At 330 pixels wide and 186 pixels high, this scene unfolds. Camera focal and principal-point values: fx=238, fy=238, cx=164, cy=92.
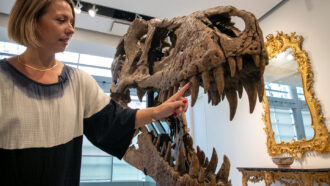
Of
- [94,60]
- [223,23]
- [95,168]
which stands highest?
[94,60]

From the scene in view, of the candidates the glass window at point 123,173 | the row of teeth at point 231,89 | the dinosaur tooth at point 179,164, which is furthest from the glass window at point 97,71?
the dinosaur tooth at point 179,164

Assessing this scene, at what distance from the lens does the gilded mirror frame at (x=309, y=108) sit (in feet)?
12.5

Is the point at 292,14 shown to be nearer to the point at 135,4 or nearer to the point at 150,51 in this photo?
the point at 135,4

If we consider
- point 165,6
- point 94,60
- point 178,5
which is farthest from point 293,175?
point 94,60

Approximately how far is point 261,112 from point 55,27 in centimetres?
479

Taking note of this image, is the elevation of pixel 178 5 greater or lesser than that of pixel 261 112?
greater

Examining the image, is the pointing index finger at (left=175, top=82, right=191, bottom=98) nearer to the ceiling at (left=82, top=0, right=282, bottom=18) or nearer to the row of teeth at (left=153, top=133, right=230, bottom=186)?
the row of teeth at (left=153, top=133, right=230, bottom=186)

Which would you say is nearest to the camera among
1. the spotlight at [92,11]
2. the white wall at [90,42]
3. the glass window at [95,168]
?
the spotlight at [92,11]

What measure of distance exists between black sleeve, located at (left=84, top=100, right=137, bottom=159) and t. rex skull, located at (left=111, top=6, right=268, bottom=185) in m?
0.35

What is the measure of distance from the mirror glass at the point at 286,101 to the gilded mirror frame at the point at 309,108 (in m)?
0.07

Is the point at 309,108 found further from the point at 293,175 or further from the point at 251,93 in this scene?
the point at 251,93

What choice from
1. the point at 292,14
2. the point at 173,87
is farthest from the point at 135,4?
the point at 173,87

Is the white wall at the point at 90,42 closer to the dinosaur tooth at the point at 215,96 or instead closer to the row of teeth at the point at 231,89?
the row of teeth at the point at 231,89

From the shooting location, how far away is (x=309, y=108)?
3.97m
